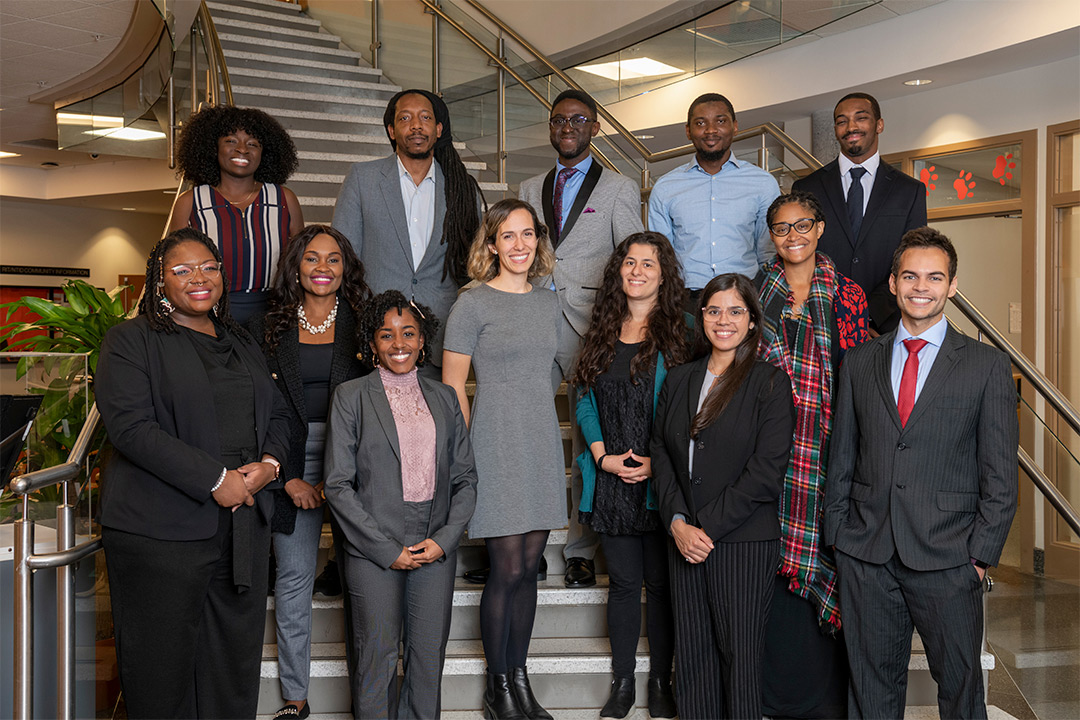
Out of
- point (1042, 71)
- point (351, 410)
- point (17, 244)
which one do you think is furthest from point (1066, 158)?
point (17, 244)

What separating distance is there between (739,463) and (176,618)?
1.77 metres

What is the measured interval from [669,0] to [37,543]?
7.21 meters

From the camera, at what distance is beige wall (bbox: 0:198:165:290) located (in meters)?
14.6

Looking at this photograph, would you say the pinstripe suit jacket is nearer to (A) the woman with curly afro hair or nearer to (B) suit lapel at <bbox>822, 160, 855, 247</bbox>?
(B) suit lapel at <bbox>822, 160, 855, 247</bbox>

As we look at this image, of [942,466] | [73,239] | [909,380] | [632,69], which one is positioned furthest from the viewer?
[73,239]

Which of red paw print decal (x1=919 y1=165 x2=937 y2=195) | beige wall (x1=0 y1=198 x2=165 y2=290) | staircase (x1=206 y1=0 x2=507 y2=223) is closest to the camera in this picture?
staircase (x1=206 y1=0 x2=507 y2=223)

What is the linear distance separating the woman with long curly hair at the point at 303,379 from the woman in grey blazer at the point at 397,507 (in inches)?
8.8

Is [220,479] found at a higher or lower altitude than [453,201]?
lower

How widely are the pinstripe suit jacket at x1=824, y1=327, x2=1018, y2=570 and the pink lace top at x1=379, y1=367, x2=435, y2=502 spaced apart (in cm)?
135

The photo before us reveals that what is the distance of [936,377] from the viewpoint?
269cm

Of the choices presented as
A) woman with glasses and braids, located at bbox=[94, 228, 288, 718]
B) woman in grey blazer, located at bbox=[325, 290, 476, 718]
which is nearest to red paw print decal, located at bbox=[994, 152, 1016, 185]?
woman in grey blazer, located at bbox=[325, 290, 476, 718]

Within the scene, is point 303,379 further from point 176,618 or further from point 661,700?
point 661,700

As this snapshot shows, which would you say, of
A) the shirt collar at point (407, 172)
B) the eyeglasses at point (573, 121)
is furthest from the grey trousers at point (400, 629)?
the eyeglasses at point (573, 121)

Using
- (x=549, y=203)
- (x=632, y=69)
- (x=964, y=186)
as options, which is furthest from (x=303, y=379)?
(x=964, y=186)
